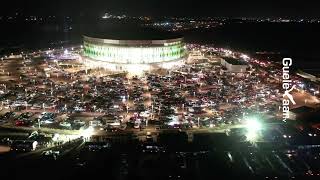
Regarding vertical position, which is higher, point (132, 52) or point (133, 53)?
point (132, 52)

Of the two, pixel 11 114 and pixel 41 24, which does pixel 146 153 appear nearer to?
pixel 11 114

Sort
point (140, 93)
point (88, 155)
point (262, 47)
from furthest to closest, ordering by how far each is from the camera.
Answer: point (262, 47), point (140, 93), point (88, 155)

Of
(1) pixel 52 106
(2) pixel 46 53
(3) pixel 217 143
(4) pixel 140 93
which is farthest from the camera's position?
(2) pixel 46 53

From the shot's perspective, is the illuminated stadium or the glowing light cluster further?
the glowing light cluster

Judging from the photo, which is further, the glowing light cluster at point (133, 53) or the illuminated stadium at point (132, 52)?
the glowing light cluster at point (133, 53)

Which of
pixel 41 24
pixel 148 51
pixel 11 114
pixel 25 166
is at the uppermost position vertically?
pixel 41 24

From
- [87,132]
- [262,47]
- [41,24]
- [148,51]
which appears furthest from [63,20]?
[87,132]

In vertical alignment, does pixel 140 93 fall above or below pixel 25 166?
above

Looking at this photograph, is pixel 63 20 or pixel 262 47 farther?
pixel 63 20
